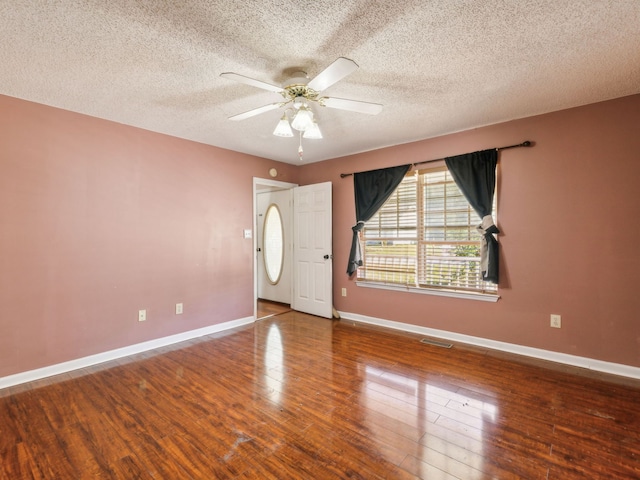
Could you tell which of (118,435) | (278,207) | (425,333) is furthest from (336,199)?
(118,435)

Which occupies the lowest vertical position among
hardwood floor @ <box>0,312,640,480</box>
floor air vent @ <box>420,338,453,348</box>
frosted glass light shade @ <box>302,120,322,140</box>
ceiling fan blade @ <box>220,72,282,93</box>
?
hardwood floor @ <box>0,312,640,480</box>

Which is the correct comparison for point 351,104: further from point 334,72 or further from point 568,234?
point 568,234

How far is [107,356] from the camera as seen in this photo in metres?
3.18

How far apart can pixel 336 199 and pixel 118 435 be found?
3700mm

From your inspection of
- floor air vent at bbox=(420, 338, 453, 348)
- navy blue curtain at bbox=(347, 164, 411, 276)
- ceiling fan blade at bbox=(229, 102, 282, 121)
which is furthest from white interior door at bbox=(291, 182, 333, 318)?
ceiling fan blade at bbox=(229, 102, 282, 121)

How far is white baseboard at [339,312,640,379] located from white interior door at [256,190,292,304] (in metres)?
1.82

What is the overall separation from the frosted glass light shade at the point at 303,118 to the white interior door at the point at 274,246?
9.92 feet

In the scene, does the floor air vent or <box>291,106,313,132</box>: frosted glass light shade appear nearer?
<box>291,106,313,132</box>: frosted glass light shade

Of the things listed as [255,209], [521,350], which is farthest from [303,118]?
[521,350]

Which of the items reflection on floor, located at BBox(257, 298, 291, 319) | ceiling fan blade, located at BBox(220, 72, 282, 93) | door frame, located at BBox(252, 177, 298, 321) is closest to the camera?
ceiling fan blade, located at BBox(220, 72, 282, 93)

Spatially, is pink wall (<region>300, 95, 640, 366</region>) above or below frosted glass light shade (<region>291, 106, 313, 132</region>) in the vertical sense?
below

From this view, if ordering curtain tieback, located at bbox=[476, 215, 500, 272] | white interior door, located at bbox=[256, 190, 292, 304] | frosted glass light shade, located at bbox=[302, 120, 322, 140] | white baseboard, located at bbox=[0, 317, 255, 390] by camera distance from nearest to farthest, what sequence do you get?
1. frosted glass light shade, located at bbox=[302, 120, 322, 140]
2. white baseboard, located at bbox=[0, 317, 255, 390]
3. curtain tieback, located at bbox=[476, 215, 500, 272]
4. white interior door, located at bbox=[256, 190, 292, 304]

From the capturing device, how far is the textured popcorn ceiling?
5.53 ft

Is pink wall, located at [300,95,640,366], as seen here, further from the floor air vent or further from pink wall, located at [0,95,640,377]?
the floor air vent
